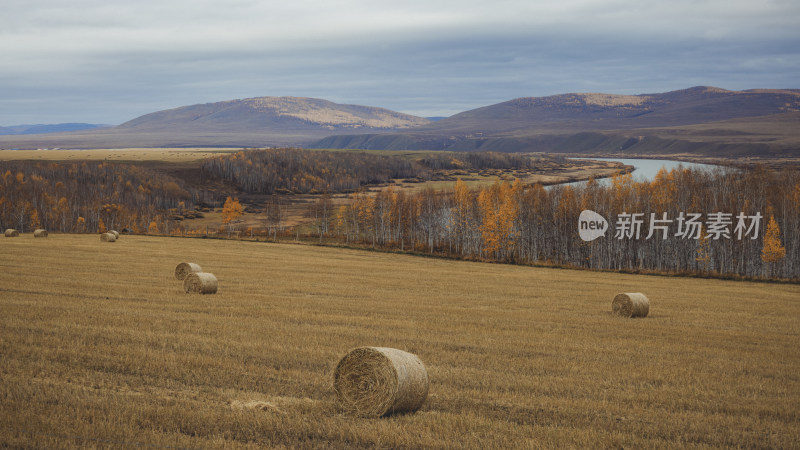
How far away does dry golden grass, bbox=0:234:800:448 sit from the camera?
9758mm

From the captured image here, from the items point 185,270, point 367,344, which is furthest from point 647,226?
point 367,344

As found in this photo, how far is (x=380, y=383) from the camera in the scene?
10.8m

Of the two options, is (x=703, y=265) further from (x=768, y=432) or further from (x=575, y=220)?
(x=768, y=432)

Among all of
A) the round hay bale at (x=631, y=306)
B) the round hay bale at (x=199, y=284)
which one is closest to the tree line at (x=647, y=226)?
the round hay bale at (x=631, y=306)

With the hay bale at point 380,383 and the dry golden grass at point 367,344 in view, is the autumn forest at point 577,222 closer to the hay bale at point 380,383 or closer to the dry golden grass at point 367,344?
the dry golden grass at point 367,344

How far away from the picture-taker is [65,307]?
1955cm

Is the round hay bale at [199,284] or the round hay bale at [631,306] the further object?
the round hay bale at [199,284]

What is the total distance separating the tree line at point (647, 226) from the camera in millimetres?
73438

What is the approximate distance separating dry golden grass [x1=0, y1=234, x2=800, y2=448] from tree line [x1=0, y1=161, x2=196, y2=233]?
9055cm

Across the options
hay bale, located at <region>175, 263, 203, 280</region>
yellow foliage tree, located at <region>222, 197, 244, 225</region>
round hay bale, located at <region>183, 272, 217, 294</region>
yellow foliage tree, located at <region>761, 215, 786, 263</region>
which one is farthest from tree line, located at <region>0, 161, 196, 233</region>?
yellow foliage tree, located at <region>761, 215, 786, 263</region>

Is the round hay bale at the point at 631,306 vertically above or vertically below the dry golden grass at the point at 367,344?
below

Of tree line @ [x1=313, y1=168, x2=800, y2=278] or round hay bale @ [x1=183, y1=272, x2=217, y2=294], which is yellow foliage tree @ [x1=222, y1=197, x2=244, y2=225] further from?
round hay bale @ [x1=183, y1=272, x2=217, y2=294]

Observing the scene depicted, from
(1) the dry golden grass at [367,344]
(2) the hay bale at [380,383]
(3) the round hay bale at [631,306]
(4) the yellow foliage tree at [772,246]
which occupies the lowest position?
(4) the yellow foliage tree at [772,246]

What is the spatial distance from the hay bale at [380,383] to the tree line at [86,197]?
10551cm
